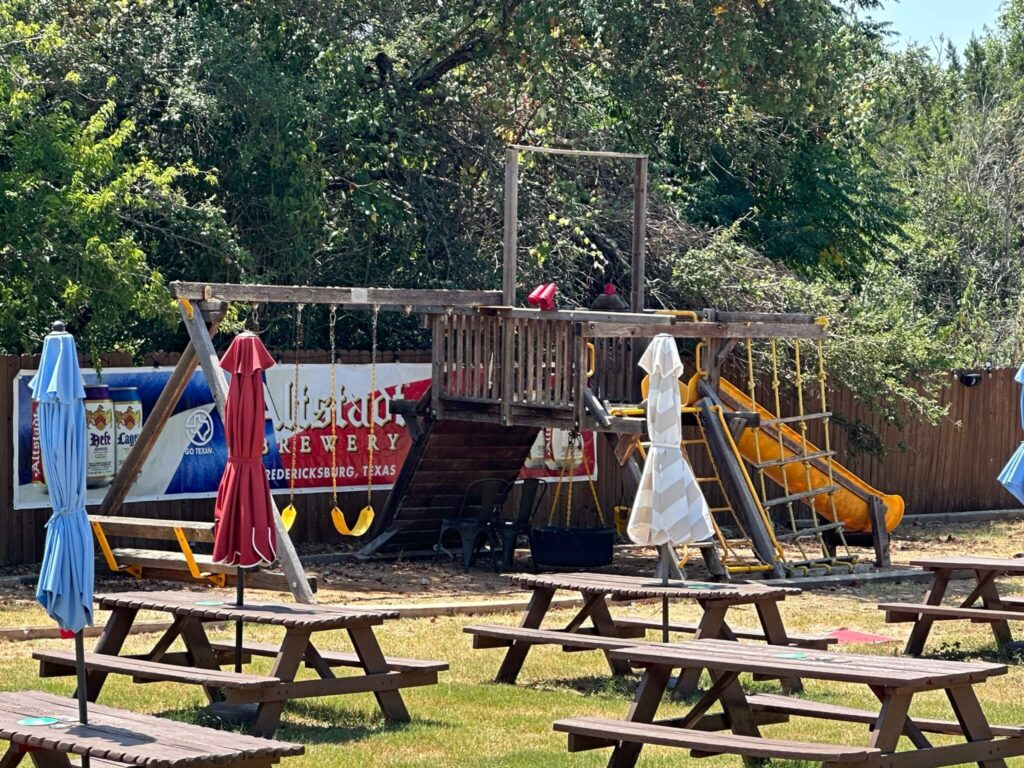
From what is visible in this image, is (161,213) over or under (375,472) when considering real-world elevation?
over

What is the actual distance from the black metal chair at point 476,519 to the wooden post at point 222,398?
356 centimetres

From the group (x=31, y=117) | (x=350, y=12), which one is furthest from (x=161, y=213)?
(x=350, y=12)

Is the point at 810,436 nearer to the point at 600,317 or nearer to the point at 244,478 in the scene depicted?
the point at 600,317

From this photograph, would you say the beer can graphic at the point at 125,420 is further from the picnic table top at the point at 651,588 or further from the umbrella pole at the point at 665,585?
the umbrella pole at the point at 665,585

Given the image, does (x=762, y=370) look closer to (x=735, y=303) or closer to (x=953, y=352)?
(x=735, y=303)

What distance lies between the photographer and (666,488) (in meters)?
10.6

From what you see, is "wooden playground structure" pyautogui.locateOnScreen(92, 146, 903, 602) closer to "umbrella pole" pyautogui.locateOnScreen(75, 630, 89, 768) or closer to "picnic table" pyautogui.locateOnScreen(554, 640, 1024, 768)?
"picnic table" pyautogui.locateOnScreen(554, 640, 1024, 768)

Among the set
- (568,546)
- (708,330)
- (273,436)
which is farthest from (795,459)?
(273,436)

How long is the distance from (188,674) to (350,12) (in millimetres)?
12223

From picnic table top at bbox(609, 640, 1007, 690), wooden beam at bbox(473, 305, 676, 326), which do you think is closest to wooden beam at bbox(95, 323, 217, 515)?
wooden beam at bbox(473, 305, 676, 326)

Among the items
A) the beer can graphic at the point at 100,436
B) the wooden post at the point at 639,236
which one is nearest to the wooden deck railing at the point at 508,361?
the wooden post at the point at 639,236

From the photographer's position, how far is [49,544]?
7.29 m

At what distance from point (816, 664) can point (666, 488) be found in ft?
9.57

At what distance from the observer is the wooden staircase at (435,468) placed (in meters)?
17.8
